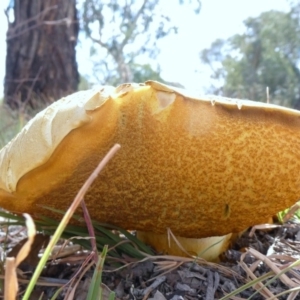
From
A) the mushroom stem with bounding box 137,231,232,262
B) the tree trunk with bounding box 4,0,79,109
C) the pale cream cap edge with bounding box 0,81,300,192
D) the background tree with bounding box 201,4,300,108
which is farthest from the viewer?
the background tree with bounding box 201,4,300,108

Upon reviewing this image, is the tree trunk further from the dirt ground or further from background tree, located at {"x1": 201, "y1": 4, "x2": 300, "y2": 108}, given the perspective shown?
background tree, located at {"x1": 201, "y1": 4, "x2": 300, "y2": 108}

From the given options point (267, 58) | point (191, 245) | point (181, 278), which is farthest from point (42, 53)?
point (267, 58)

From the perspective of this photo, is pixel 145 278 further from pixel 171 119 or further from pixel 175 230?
pixel 171 119

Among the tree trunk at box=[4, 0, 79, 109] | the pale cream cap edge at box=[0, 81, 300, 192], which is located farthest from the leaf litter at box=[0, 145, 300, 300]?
the tree trunk at box=[4, 0, 79, 109]

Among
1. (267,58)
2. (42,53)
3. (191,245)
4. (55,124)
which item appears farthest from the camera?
(267,58)

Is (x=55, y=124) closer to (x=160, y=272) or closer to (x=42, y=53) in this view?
(x=160, y=272)

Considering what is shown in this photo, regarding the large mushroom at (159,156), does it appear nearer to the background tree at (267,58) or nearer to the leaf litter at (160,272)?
the leaf litter at (160,272)

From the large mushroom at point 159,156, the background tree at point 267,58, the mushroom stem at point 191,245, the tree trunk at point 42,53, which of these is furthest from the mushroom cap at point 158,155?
the background tree at point 267,58
